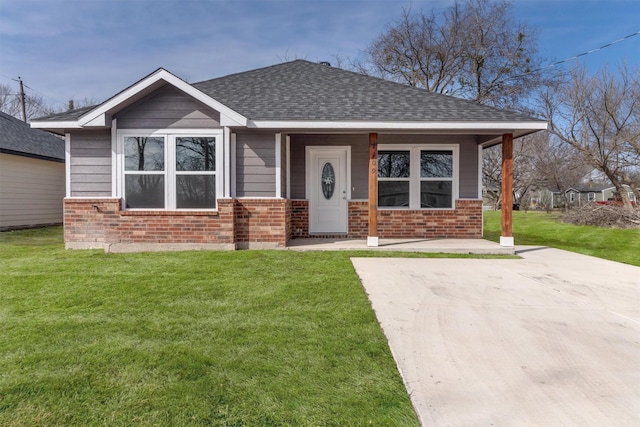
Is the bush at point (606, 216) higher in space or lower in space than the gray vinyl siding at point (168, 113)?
lower

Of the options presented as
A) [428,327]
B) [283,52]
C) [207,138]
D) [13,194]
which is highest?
[283,52]

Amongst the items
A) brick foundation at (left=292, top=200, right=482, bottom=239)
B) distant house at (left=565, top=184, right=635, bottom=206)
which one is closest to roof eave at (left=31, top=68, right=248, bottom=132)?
brick foundation at (left=292, top=200, right=482, bottom=239)

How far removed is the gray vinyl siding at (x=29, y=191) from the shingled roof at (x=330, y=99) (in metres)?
7.55

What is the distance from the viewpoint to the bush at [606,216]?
14.4 meters

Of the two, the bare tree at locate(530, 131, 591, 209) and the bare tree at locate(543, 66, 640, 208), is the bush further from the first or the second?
the bare tree at locate(530, 131, 591, 209)

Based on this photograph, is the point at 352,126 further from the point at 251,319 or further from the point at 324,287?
the point at 251,319

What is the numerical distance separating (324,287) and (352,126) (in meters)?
3.76

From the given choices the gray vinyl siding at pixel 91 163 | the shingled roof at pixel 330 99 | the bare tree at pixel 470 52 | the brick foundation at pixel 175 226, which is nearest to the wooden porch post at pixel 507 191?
the shingled roof at pixel 330 99

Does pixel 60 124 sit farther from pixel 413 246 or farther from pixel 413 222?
pixel 413 222

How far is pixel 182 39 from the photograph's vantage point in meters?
14.0

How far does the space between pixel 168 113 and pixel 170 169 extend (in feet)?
3.58

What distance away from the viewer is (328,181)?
8883 mm

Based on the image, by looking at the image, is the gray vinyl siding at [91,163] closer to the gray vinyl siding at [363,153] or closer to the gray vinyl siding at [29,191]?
the gray vinyl siding at [363,153]

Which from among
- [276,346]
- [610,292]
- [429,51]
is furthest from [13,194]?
[429,51]
